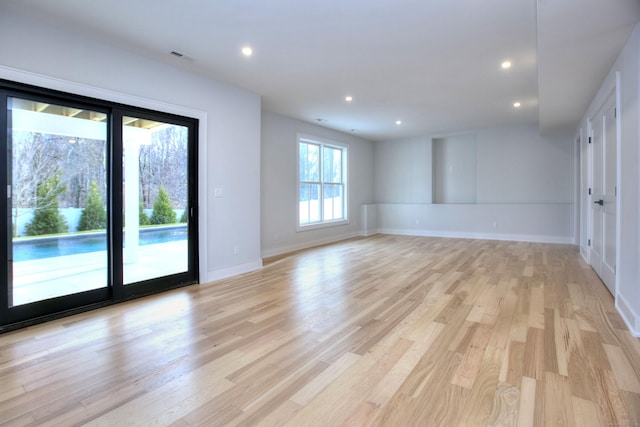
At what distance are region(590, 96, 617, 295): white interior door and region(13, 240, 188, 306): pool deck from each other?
189 inches

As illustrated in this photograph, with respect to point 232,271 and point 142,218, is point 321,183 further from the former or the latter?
point 142,218

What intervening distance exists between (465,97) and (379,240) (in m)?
3.71

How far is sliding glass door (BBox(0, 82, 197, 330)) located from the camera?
2.81m

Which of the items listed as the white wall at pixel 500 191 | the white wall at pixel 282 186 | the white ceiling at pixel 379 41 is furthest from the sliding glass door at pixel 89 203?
the white wall at pixel 500 191

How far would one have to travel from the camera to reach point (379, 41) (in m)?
3.24

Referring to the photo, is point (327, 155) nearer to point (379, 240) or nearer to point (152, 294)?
point (379, 240)

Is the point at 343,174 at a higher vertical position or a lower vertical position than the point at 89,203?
higher

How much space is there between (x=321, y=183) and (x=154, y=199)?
14.0 ft

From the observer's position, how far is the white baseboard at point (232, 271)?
13.9ft

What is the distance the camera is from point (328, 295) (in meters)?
3.55

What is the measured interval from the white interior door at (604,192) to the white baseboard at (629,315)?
56cm

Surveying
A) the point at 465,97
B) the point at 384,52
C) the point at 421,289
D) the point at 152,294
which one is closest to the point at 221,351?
the point at 152,294

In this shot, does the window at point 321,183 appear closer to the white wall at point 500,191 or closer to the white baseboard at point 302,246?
the white baseboard at point 302,246

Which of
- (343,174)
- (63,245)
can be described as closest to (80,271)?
(63,245)
